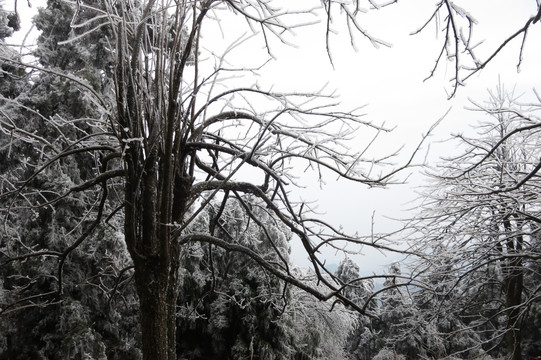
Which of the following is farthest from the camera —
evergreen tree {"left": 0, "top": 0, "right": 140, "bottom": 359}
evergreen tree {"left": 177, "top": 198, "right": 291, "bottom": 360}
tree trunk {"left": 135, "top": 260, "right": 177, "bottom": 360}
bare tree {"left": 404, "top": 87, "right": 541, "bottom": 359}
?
evergreen tree {"left": 177, "top": 198, "right": 291, "bottom": 360}

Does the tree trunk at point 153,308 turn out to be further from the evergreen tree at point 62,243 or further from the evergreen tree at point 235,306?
the evergreen tree at point 235,306

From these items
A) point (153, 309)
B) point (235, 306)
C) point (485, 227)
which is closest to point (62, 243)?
point (235, 306)

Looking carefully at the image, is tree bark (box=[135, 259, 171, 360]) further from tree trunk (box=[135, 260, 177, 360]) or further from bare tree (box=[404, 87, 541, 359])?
bare tree (box=[404, 87, 541, 359])

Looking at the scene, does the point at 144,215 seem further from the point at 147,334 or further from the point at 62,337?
the point at 62,337

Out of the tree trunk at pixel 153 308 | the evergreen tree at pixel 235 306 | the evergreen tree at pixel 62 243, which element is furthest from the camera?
the evergreen tree at pixel 235 306

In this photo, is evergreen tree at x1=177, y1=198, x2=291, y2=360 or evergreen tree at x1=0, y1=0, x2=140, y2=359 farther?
evergreen tree at x1=177, y1=198, x2=291, y2=360

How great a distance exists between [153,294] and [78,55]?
8.46m

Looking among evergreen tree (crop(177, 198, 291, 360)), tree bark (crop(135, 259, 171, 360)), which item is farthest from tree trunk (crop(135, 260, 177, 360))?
evergreen tree (crop(177, 198, 291, 360))

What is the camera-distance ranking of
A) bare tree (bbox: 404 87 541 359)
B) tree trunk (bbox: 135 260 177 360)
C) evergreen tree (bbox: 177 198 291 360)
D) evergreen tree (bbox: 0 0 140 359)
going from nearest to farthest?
tree trunk (bbox: 135 260 177 360), bare tree (bbox: 404 87 541 359), evergreen tree (bbox: 0 0 140 359), evergreen tree (bbox: 177 198 291 360)

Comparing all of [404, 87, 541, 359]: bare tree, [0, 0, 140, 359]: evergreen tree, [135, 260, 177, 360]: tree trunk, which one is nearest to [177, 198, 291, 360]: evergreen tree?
[0, 0, 140, 359]: evergreen tree

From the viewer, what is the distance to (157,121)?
225 centimetres

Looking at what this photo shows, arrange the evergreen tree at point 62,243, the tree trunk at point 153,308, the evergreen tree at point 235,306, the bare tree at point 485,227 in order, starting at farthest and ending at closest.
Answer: the evergreen tree at point 235,306 → the evergreen tree at point 62,243 → the bare tree at point 485,227 → the tree trunk at point 153,308

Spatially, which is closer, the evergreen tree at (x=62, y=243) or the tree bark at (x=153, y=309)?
the tree bark at (x=153, y=309)

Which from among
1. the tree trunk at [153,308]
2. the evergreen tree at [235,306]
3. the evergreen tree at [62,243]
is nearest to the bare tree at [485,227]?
the evergreen tree at [235,306]
